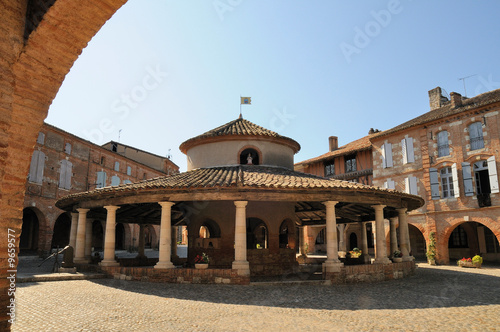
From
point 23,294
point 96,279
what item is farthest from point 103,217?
point 23,294

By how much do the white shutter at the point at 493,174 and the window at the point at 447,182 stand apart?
2.64m

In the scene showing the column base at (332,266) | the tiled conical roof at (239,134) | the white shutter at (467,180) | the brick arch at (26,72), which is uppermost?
the tiled conical roof at (239,134)

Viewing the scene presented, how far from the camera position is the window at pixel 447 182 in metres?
24.8

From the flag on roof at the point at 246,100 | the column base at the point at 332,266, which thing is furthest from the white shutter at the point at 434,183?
the column base at the point at 332,266

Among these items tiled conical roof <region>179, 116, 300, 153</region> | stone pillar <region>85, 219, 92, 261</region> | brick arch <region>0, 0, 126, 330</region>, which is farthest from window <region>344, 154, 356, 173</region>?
brick arch <region>0, 0, 126, 330</region>

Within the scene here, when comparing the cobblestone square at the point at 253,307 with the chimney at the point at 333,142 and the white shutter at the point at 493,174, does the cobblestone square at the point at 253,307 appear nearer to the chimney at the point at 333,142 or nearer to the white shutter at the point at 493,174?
the white shutter at the point at 493,174

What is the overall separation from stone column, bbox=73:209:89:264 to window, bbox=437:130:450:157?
78.4 ft

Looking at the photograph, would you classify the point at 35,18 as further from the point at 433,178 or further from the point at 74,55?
the point at 433,178

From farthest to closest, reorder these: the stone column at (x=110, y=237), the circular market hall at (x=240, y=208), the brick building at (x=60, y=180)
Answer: the brick building at (x=60, y=180) < the stone column at (x=110, y=237) < the circular market hall at (x=240, y=208)

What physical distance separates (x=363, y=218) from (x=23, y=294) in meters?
16.3

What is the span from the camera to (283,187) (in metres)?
11.8

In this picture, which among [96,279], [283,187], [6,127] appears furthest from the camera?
[96,279]

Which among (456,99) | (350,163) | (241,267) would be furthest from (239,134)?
(350,163)

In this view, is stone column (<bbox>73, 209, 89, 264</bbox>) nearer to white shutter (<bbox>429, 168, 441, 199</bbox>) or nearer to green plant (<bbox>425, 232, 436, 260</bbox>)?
green plant (<bbox>425, 232, 436, 260</bbox>)
